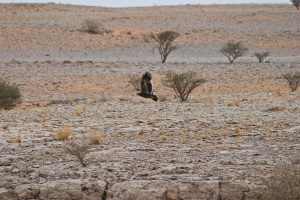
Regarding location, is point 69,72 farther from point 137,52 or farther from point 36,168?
point 36,168

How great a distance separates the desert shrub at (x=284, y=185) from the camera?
890cm

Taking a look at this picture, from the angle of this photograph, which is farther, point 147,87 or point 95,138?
point 147,87

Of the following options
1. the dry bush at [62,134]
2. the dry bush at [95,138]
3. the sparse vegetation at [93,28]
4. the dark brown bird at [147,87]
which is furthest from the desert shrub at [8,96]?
the sparse vegetation at [93,28]

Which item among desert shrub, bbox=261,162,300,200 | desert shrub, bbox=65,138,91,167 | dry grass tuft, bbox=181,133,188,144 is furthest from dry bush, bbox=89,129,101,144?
desert shrub, bbox=261,162,300,200

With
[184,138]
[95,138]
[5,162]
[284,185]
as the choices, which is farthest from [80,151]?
[284,185]

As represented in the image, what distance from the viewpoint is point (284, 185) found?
355 inches

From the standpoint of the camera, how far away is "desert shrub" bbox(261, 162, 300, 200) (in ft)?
29.2

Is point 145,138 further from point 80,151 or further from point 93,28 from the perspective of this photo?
point 93,28

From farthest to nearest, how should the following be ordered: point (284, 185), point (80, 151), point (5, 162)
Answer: point (5, 162) → point (80, 151) → point (284, 185)

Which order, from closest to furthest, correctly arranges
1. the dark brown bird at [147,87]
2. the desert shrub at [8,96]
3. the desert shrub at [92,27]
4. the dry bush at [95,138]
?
1. the dry bush at [95,138]
2. the desert shrub at [8,96]
3. the dark brown bird at [147,87]
4. the desert shrub at [92,27]

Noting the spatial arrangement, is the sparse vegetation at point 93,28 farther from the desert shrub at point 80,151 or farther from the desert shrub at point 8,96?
the desert shrub at point 80,151

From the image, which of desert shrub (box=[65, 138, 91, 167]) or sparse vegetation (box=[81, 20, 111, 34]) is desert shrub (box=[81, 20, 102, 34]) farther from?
desert shrub (box=[65, 138, 91, 167])

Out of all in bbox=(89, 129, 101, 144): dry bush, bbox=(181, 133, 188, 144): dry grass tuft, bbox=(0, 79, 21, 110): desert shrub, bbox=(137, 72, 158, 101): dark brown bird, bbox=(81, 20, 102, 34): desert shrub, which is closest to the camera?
bbox=(181, 133, 188, 144): dry grass tuft

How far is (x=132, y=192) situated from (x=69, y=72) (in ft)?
78.6
